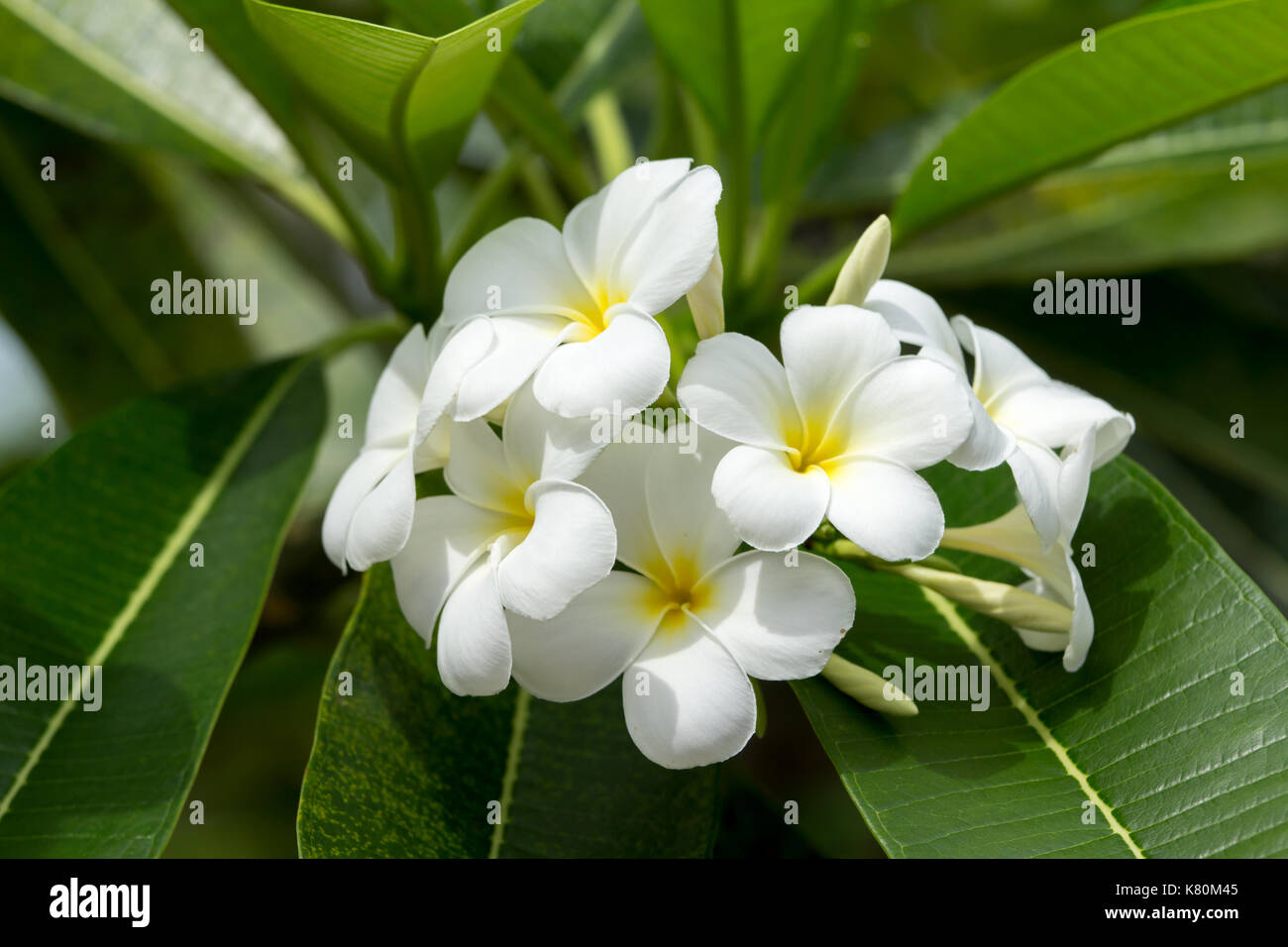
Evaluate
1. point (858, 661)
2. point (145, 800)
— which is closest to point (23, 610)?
point (145, 800)

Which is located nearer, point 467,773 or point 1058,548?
point 1058,548

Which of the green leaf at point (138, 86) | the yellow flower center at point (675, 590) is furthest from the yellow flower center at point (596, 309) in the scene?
the green leaf at point (138, 86)

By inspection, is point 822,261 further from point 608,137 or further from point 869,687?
point 869,687

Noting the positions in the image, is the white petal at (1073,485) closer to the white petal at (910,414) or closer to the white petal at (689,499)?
the white petal at (910,414)

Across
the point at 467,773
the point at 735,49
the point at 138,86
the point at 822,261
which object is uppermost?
the point at 138,86

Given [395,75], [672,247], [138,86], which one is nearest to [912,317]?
[672,247]
